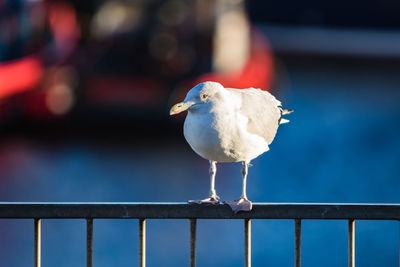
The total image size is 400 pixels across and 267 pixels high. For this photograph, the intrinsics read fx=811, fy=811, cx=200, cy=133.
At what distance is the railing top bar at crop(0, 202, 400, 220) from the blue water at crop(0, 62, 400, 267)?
3970 millimetres

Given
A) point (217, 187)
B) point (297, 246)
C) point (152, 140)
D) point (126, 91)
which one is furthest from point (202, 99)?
point (152, 140)

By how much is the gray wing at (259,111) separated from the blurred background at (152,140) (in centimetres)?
326

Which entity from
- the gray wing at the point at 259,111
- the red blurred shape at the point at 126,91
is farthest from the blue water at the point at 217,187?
the gray wing at the point at 259,111

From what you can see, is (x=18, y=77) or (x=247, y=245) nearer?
(x=247, y=245)

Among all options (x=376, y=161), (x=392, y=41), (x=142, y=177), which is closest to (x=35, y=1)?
(x=142, y=177)

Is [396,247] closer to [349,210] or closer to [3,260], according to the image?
[3,260]

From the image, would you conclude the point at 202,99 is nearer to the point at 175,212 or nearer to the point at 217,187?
the point at 175,212

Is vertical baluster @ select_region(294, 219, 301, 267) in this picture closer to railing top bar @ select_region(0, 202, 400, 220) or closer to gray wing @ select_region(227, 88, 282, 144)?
railing top bar @ select_region(0, 202, 400, 220)

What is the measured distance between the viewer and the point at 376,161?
10.8 metres

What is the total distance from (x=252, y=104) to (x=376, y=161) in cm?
842

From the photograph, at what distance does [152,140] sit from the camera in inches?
462

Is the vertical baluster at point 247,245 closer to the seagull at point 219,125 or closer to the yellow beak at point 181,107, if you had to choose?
the seagull at point 219,125

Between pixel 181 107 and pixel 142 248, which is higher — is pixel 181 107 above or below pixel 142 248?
above

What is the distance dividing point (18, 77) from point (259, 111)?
27.9ft
